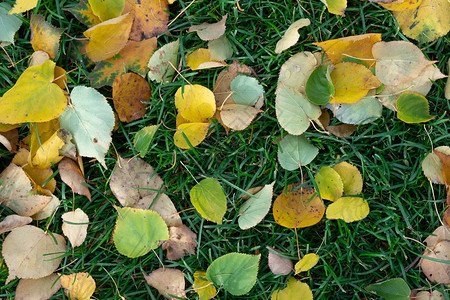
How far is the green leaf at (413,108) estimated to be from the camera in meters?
1.19

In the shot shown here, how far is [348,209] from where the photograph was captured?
1206 mm

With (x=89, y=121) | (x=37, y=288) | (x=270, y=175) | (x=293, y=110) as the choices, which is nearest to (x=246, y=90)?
(x=293, y=110)

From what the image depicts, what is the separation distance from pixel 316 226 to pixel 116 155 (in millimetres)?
676

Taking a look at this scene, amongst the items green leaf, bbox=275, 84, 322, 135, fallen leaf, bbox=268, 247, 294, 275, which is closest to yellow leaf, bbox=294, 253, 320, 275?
fallen leaf, bbox=268, 247, 294, 275

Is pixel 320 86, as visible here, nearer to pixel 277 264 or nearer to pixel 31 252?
pixel 277 264

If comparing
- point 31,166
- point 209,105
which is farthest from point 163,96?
point 31,166

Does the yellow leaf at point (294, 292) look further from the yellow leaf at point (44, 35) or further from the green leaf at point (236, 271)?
the yellow leaf at point (44, 35)

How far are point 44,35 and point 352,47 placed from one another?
0.97 m

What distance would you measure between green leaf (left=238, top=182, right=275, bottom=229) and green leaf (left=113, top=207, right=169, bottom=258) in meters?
0.24

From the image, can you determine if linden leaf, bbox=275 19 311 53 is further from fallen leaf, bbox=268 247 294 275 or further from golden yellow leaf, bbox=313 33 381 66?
fallen leaf, bbox=268 247 294 275

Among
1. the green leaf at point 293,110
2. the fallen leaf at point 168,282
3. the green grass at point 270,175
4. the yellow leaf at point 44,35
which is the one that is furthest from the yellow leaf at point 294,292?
the yellow leaf at point 44,35

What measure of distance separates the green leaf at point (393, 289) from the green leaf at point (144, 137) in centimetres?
82

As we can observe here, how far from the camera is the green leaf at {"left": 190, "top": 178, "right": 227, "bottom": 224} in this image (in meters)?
1.19

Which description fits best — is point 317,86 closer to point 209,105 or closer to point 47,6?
point 209,105
